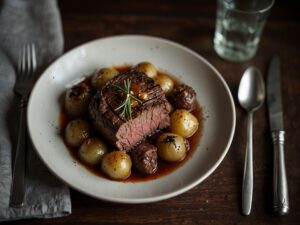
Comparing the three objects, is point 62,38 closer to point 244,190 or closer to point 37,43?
point 37,43

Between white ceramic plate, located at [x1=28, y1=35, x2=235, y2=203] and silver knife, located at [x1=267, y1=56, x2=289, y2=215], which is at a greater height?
white ceramic plate, located at [x1=28, y1=35, x2=235, y2=203]

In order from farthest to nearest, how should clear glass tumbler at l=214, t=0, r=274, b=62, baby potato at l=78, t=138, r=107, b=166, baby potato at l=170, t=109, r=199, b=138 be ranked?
clear glass tumbler at l=214, t=0, r=274, b=62 < baby potato at l=170, t=109, r=199, b=138 < baby potato at l=78, t=138, r=107, b=166

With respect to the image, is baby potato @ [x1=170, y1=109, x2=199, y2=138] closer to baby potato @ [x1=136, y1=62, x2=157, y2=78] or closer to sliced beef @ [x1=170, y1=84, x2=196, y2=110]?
sliced beef @ [x1=170, y1=84, x2=196, y2=110]

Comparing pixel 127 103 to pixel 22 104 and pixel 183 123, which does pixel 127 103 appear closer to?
pixel 183 123

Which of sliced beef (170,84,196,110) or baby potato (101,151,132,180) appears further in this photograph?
sliced beef (170,84,196,110)

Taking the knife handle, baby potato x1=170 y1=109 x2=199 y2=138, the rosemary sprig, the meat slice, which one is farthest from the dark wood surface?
the rosemary sprig

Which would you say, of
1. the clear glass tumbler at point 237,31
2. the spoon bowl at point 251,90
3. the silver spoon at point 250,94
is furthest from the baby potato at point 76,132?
the clear glass tumbler at point 237,31

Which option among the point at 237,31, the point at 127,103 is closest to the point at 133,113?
the point at 127,103

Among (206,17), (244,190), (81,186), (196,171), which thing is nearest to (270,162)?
(244,190)
